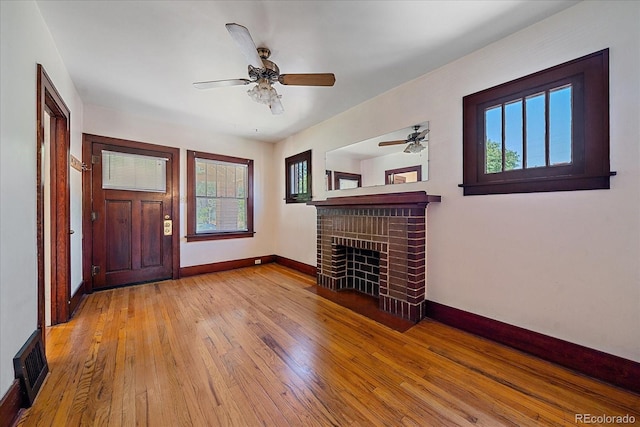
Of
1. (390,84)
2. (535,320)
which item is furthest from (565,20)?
(535,320)

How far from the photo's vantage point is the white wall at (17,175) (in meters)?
1.29

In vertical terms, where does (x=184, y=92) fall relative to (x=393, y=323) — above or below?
above

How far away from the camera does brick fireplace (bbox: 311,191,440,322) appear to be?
8.17 feet

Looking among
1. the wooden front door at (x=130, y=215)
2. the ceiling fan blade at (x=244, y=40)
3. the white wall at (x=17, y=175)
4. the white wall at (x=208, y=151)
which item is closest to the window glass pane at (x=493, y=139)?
the ceiling fan blade at (x=244, y=40)

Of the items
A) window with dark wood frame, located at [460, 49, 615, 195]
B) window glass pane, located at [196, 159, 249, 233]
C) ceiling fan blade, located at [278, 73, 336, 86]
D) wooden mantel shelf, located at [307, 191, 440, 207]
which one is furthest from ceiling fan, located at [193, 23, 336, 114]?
window glass pane, located at [196, 159, 249, 233]

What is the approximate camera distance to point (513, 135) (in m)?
2.05

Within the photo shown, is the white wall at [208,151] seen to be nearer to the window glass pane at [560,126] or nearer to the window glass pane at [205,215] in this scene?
the window glass pane at [205,215]

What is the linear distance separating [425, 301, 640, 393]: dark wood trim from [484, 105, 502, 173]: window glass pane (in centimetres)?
135

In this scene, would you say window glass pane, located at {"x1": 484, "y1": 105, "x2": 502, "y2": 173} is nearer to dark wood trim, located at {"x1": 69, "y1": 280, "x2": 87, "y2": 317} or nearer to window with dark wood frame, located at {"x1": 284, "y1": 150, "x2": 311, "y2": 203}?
window with dark wood frame, located at {"x1": 284, "y1": 150, "x2": 311, "y2": 203}

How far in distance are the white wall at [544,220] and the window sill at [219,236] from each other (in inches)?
128

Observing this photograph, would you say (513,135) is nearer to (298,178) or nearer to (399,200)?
(399,200)

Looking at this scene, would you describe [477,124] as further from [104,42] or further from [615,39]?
[104,42]

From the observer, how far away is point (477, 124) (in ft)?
7.34

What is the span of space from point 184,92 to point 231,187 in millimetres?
1984
